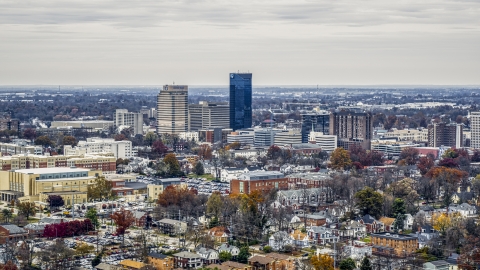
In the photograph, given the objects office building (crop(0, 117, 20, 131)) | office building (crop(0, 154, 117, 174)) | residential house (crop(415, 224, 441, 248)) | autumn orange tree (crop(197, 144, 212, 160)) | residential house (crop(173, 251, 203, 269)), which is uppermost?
office building (crop(0, 117, 20, 131))

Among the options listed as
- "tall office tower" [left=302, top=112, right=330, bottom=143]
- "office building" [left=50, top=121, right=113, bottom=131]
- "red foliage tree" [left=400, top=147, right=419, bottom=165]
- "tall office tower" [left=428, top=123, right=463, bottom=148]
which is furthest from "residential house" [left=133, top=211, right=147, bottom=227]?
"office building" [left=50, top=121, right=113, bottom=131]

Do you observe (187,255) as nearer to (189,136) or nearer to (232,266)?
(232,266)

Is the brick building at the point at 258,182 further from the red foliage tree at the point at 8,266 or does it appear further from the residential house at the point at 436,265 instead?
the red foliage tree at the point at 8,266

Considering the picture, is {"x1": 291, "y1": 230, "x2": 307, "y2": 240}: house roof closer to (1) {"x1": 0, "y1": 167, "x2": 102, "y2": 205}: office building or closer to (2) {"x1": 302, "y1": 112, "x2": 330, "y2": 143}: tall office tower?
(1) {"x1": 0, "y1": 167, "x2": 102, "y2": 205}: office building

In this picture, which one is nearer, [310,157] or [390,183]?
[390,183]

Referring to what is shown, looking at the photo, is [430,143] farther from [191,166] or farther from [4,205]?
[4,205]

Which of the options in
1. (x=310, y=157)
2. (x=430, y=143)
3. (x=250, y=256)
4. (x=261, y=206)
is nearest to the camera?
(x=250, y=256)

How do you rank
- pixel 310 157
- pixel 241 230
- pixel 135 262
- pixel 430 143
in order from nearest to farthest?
pixel 135 262 < pixel 241 230 < pixel 310 157 < pixel 430 143

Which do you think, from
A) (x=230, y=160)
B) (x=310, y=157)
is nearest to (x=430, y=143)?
(x=310, y=157)
